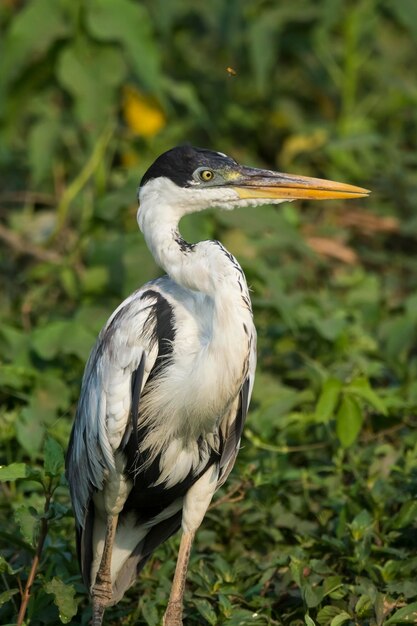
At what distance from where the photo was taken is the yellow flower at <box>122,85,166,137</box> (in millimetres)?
7406

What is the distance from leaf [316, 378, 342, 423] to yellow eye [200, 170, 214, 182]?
1162 millimetres

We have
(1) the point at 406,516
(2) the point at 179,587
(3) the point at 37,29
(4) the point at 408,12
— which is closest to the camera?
(2) the point at 179,587

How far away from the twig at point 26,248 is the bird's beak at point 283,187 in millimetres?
2673

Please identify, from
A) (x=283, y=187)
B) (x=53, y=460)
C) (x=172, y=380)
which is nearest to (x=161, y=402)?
(x=172, y=380)

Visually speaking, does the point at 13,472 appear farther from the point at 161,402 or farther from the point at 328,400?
the point at 328,400

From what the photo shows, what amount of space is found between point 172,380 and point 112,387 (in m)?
0.19

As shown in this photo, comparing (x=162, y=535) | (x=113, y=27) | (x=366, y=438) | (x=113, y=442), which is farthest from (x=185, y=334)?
(x=113, y=27)

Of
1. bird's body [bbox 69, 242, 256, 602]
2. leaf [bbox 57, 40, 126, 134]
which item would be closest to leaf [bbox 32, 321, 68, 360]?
bird's body [bbox 69, 242, 256, 602]

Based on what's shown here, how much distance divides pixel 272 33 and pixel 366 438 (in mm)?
3200

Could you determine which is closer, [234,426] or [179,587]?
[179,587]

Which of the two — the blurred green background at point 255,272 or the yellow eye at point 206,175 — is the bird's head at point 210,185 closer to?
the yellow eye at point 206,175

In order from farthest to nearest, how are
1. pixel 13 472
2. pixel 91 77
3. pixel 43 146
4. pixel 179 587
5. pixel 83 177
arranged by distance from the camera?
pixel 43 146 < pixel 83 177 < pixel 91 77 < pixel 179 587 < pixel 13 472

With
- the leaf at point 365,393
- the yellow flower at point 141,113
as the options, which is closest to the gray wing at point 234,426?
the leaf at point 365,393

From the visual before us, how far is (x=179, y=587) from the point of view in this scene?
385 cm
